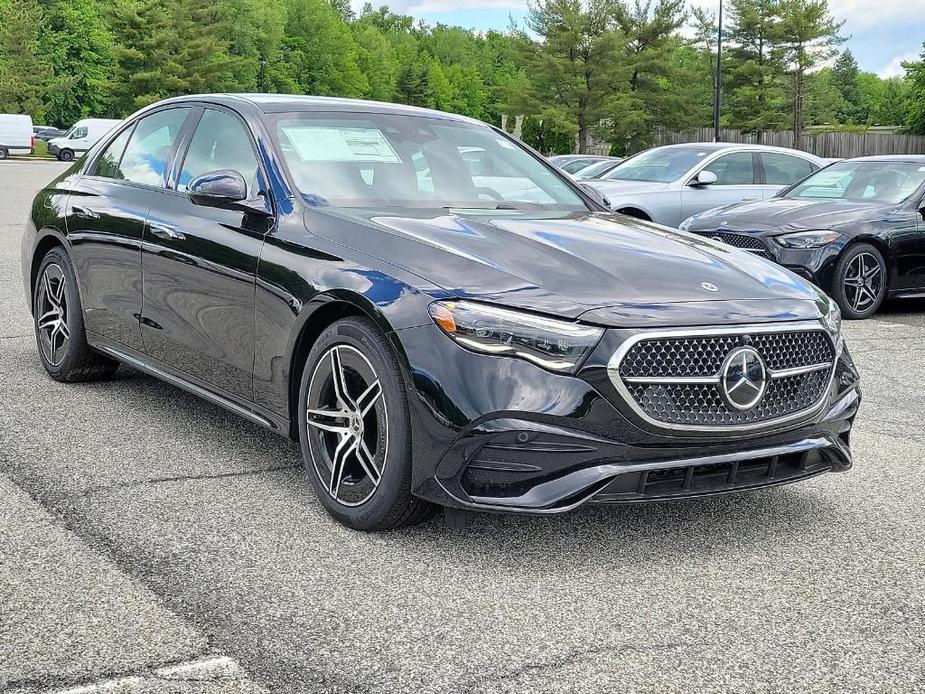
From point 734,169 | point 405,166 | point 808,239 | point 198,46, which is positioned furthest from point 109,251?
point 198,46

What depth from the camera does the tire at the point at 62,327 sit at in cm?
634

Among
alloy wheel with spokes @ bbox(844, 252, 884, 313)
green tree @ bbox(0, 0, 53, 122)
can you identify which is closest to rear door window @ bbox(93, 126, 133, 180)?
alloy wheel with spokes @ bbox(844, 252, 884, 313)

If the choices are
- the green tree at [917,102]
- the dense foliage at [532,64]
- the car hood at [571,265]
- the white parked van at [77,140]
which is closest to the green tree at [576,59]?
the dense foliage at [532,64]

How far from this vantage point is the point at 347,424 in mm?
4227

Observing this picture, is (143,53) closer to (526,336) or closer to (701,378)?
(526,336)

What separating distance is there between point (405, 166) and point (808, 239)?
6.13 meters

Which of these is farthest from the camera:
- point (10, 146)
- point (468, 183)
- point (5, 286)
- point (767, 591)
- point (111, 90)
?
point (111, 90)

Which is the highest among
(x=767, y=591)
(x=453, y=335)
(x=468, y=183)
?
(x=468, y=183)

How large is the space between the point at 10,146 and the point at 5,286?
2020 inches

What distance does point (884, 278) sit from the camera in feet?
34.5

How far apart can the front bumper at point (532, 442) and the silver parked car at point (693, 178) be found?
33.0ft

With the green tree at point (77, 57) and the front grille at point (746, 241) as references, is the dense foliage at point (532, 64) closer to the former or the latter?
the green tree at point (77, 57)

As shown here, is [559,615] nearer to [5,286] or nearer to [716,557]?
[716,557]

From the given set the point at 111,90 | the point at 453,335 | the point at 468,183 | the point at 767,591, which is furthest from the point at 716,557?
the point at 111,90
